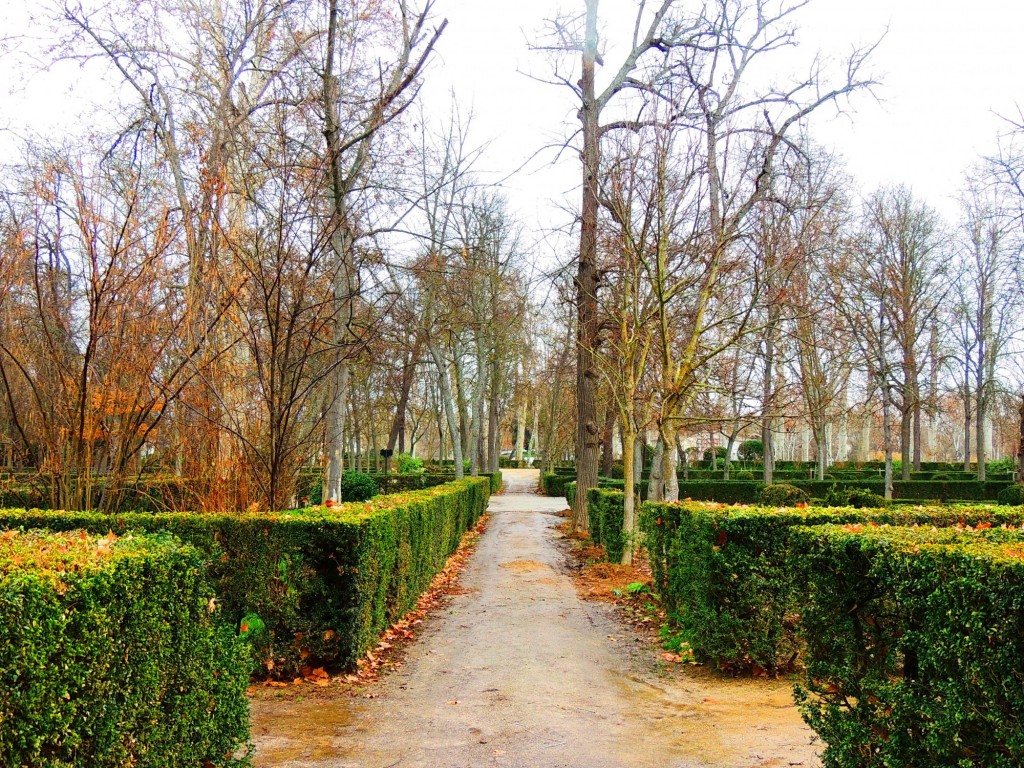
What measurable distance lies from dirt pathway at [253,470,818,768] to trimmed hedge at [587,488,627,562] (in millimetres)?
4066

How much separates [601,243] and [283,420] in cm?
703

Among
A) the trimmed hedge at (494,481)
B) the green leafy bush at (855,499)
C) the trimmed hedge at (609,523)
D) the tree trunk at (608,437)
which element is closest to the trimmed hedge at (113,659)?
the trimmed hedge at (609,523)

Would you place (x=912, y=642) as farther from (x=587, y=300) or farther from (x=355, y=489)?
(x=355, y=489)

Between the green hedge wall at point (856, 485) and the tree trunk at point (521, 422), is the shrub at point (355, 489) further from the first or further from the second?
the tree trunk at point (521, 422)

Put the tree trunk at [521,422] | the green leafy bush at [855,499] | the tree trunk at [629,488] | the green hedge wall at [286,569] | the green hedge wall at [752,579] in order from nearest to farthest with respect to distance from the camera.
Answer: the green hedge wall at [286,569], the green hedge wall at [752,579], the tree trunk at [629,488], the green leafy bush at [855,499], the tree trunk at [521,422]

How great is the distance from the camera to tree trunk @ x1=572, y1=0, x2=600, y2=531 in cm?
1346

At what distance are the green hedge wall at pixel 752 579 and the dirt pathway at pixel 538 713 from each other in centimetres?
26

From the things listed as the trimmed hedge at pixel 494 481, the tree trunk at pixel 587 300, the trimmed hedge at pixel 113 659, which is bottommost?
the trimmed hedge at pixel 494 481

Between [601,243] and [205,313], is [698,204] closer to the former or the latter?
[601,243]

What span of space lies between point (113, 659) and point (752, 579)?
4.86m

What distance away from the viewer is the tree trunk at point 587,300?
13.5m

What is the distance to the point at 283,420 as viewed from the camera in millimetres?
8102

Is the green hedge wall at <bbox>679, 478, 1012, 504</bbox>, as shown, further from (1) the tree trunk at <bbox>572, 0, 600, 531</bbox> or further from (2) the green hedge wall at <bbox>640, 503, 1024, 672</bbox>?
(2) the green hedge wall at <bbox>640, 503, 1024, 672</bbox>

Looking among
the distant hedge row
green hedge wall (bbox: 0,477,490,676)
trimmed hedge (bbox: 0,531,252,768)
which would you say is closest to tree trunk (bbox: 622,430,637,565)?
green hedge wall (bbox: 0,477,490,676)
